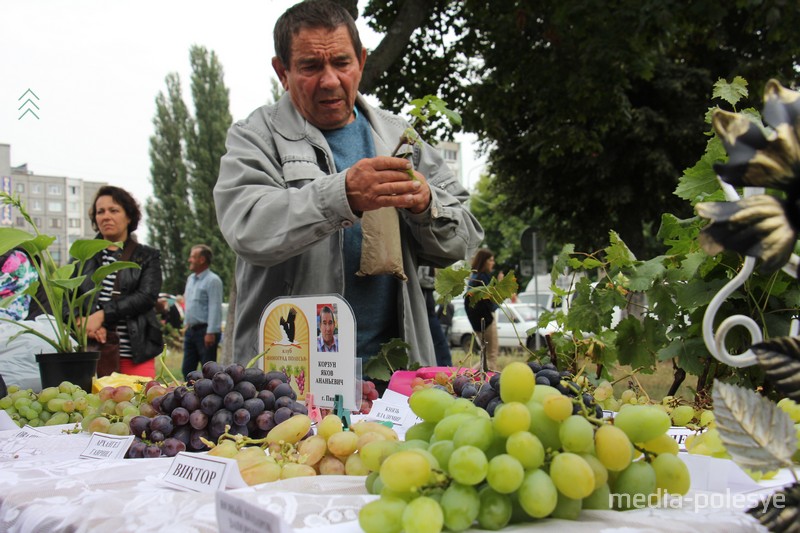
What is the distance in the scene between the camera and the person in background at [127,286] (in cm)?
369

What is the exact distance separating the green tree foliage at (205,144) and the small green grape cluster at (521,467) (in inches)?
1148

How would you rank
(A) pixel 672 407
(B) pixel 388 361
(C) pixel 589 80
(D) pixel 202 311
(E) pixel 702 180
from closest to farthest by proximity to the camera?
(A) pixel 672 407 < (E) pixel 702 180 < (B) pixel 388 361 < (C) pixel 589 80 < (D) pixel 202 311

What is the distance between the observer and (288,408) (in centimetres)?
119

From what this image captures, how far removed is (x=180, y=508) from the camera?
0.78 metres

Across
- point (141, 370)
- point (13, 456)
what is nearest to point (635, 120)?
point (141, 370)

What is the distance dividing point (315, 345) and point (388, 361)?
45 cm

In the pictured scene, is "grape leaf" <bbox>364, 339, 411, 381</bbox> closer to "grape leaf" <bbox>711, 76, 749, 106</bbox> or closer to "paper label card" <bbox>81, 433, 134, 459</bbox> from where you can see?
"paper label card" <bbox>81, 433, 134, 459</bbox>

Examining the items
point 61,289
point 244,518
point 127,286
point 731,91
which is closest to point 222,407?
point 244,518

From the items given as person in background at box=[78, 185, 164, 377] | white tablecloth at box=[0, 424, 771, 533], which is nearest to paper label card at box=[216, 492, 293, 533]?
white tablecloth at box=[0, 424, 771, 533]

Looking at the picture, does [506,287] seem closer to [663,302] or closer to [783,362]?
[663,302]

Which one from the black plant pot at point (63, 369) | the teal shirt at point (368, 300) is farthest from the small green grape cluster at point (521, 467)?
the black plant pot at point (63, 369)

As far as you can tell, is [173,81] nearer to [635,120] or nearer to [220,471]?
[635,120]

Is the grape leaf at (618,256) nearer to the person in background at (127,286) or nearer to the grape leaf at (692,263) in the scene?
the grape leaf at (692,263)

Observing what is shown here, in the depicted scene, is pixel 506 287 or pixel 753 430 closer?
pixel 753 430
